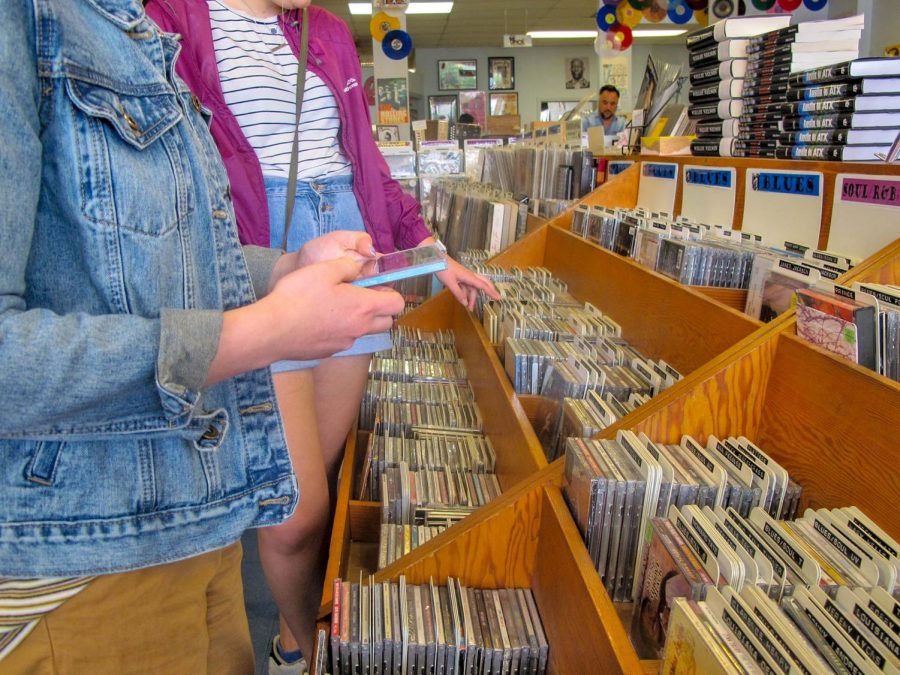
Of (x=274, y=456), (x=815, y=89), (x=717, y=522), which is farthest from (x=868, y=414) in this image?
(x=815, y=89)

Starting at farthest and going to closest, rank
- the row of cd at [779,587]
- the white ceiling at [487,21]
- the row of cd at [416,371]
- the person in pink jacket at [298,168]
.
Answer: the white ceiling at [487,21]
the row of cd at [416,371]
the person in pink jacket at [298,168]
the row of cd at [779,587]

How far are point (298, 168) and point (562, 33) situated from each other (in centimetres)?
1389

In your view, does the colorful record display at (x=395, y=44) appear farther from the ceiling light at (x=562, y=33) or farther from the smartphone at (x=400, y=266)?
the smartphone at (x=400, y=266)

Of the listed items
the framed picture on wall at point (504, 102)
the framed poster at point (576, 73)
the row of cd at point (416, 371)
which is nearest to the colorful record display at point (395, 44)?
the framed picture on wall at point (504, 102)

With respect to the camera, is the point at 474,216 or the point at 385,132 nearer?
the point at 474,216

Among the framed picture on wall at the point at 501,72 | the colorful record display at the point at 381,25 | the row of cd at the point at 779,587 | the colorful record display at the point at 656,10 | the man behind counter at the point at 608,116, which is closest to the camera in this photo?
the row of cd at the point at 779,587

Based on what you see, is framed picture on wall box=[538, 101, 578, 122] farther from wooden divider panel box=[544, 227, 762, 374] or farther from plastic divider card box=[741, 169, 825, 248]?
plastic divider card box=[741, 169, 825, 248]

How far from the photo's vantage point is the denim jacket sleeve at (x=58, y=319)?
0.63 m

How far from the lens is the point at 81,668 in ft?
2.61

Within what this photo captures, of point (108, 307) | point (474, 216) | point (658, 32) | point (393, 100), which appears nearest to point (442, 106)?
point (658, 32)

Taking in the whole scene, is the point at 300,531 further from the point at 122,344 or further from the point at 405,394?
the point at 122,344

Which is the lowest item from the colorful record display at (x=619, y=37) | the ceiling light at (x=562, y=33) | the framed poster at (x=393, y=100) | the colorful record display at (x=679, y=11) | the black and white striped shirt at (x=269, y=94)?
the black and white striped shirt at (x=269, y=94)

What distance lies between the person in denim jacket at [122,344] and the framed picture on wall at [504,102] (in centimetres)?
1561

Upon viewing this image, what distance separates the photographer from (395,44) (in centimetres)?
909
